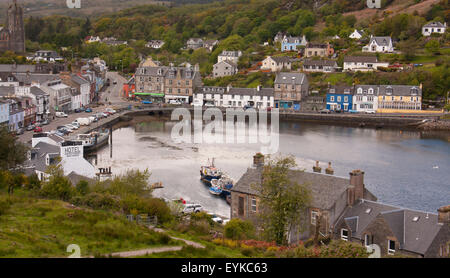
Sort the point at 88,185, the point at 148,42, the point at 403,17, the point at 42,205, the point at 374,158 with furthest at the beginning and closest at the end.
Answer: the point at 148,42 → the point at 403,17 → the point at 374,158 → the point at 88,185 → the point at 42,205

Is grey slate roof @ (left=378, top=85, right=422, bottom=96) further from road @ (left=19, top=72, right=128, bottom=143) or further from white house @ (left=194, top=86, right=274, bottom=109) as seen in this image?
road @ (left=19, top=72, right=128, bottom=143)

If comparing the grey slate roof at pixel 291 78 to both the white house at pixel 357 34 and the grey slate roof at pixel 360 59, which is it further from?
the white house at pixel 357 34

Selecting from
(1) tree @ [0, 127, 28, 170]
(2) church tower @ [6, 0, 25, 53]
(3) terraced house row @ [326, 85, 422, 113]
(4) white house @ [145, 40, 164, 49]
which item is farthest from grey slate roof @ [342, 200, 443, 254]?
(4) white house @ [145, 40, 164, 49]

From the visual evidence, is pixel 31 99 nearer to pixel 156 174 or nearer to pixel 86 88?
pixel 86 88

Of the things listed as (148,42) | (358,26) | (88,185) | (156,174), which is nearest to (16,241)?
(88,185)

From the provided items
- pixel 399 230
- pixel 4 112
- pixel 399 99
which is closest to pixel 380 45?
pixel 399 99

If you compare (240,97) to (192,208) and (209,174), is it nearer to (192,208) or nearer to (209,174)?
(209,174)
